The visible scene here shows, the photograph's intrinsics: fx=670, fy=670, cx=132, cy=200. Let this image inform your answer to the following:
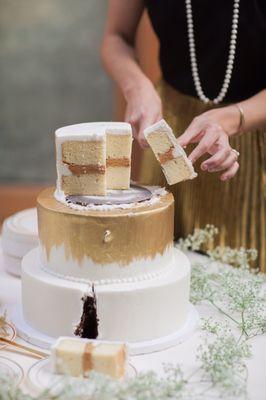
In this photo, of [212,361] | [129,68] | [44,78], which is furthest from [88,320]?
[44,78]

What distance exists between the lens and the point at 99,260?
1491mm

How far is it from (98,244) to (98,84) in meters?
3.06

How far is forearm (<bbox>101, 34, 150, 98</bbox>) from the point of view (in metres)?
2.06

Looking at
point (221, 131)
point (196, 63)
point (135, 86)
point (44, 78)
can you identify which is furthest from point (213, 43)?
point (44, 78)

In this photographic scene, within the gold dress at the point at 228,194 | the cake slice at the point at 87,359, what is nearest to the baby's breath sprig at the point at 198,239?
the gold dress at the point at 228,194

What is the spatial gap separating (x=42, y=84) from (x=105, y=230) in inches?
123

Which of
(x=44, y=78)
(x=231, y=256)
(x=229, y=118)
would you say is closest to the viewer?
(x=229, y=118)

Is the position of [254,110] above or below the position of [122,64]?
below

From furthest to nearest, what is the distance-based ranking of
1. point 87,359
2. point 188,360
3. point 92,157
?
point 92,157, point 188,360, point 87,359

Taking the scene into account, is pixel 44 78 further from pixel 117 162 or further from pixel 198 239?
pixel 117 162

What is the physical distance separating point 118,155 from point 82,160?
11 centimetres

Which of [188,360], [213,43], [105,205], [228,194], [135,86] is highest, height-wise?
[213,43]

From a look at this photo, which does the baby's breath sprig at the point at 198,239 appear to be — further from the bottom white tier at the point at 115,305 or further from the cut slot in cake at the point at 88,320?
the cut slot in cake at the point at 88,320

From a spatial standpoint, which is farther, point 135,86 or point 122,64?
point 122,64
